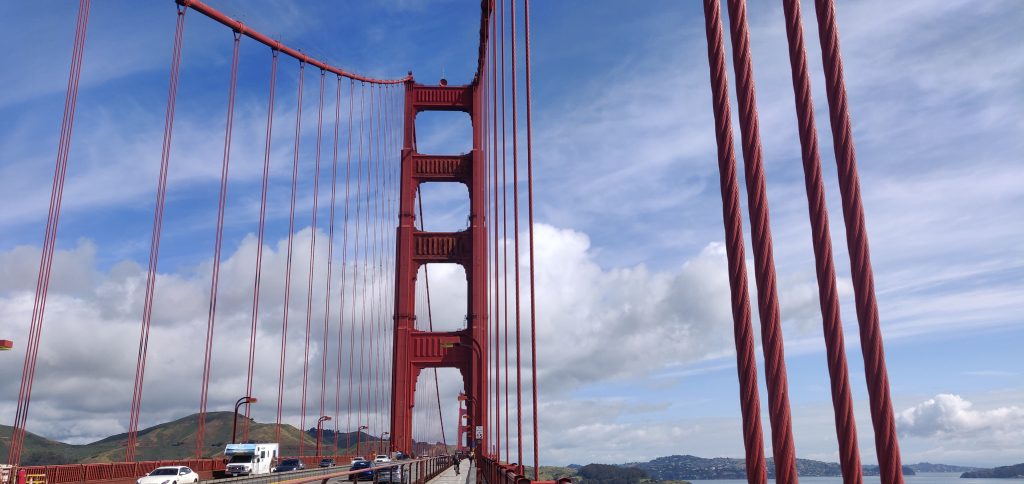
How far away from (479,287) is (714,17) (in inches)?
1749

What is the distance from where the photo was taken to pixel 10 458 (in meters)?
23.0

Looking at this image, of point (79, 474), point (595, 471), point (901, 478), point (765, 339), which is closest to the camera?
point (901, 478)

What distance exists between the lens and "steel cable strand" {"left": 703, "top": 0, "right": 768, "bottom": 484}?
20.5ft

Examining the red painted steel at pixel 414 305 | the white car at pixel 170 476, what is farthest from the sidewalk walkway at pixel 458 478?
the white car at pixel 170 476

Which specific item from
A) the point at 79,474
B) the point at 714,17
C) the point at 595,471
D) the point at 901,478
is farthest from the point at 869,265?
the point at 595,471

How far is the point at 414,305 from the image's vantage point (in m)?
52.3

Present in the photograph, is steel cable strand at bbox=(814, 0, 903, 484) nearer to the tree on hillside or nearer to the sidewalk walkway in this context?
the sidewalk walkway

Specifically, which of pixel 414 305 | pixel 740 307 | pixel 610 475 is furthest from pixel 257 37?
pixel 610 475

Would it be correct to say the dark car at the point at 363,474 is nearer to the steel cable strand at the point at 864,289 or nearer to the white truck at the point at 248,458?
the white truck at the point at 248,458

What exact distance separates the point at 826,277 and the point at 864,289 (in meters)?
0.35

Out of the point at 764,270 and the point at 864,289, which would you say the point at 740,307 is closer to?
the point at 764,270

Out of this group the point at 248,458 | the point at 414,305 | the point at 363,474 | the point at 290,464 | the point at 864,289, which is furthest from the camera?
the point at 414,305

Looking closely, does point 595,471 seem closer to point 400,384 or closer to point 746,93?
point 400,384

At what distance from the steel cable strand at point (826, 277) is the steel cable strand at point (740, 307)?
21.9 inches
